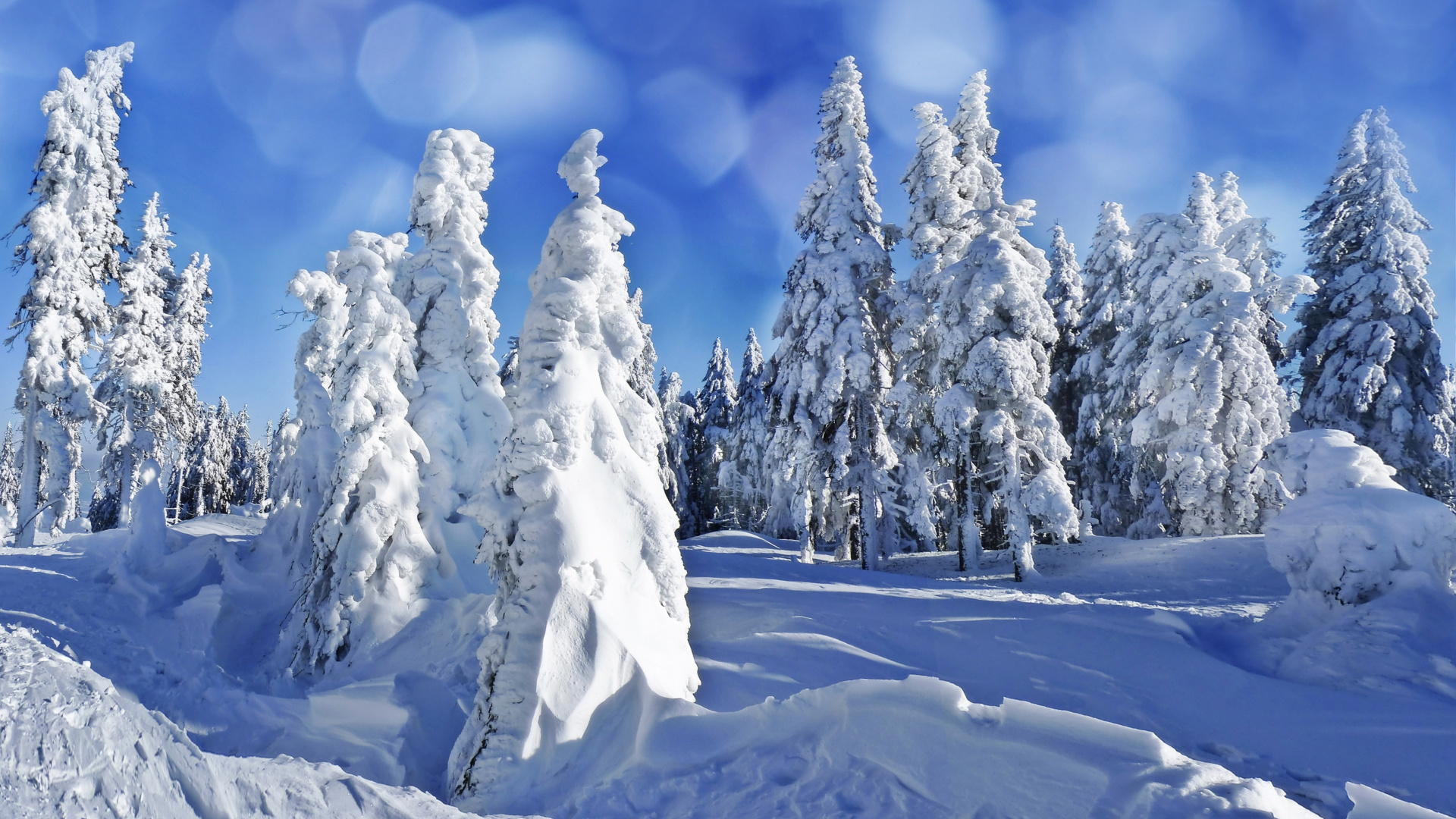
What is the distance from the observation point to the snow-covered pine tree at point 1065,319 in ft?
89.8

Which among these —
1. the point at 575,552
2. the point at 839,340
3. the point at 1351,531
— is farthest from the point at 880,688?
the point at 839,340

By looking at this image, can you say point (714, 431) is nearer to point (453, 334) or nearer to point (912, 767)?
point (453, 334)

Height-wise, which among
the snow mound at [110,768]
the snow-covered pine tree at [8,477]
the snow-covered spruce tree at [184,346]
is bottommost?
the snow mound at [110,768]

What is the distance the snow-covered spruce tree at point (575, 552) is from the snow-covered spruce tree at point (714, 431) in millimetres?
31403

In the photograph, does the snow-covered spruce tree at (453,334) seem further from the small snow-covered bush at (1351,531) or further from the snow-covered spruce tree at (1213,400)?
the snow-covered spruce tree at (1213,400)

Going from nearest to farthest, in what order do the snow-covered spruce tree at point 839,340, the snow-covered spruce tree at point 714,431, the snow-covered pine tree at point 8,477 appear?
the snow-covered spruce tree at point 839,340, the snow-covered spruce tree at point 714,431, the snow-covered pine tree at point 8,477

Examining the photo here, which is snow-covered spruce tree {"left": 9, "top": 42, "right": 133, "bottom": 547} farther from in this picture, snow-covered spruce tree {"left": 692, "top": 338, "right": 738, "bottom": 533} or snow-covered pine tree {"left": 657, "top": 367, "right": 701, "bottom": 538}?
snow-covered spruce tree {"left": 692, "top": 338, "right": 738, "bottom": 533}

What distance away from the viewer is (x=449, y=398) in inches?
634

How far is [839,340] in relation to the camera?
18984 millimetres

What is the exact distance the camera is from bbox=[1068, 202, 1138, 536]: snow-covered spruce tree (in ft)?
82.3

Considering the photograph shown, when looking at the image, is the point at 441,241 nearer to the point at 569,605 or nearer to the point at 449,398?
the point at 449,398

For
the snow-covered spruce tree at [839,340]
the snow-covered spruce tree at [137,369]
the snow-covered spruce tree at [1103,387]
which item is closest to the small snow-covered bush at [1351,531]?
the snow-covered spruce tree at [839,340]

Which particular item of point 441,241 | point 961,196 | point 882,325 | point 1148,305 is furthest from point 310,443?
point 1148,305

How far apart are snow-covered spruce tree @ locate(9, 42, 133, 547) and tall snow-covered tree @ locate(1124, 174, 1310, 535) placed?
32574 millimetres
